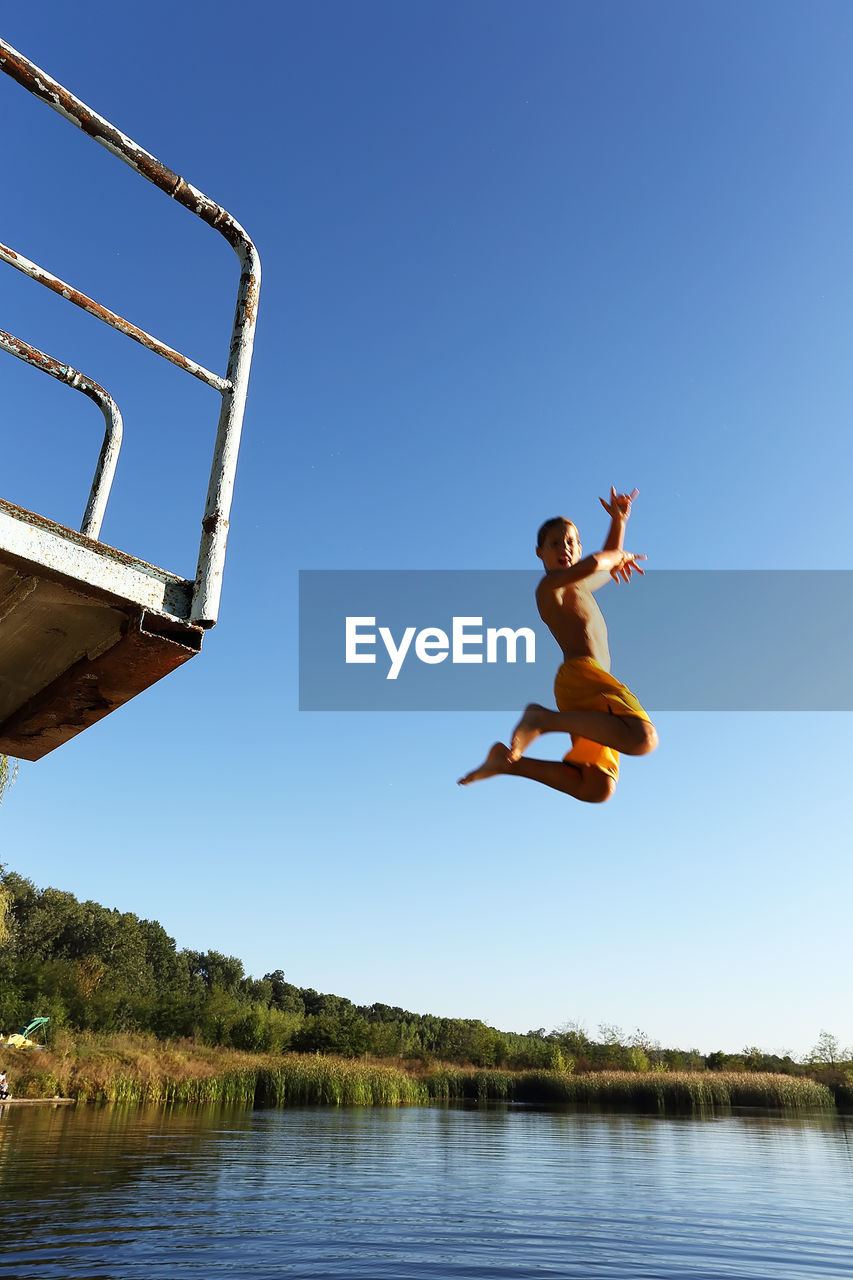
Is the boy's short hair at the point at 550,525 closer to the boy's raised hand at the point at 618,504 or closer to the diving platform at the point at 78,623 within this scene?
the boy's raised hand at the point at 618,504

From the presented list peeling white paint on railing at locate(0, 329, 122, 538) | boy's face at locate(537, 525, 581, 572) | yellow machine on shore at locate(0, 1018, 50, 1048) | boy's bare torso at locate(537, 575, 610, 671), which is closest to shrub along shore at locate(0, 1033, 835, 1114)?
yellow machine on shore at locate(0, 1018, 50, 1048)

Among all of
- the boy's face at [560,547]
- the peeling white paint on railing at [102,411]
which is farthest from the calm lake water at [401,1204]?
the peeling white paint on railing at [102,411]

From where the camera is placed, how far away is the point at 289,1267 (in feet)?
34.0

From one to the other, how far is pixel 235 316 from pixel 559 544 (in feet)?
6.90

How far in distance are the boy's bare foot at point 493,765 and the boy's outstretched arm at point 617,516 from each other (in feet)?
3.86

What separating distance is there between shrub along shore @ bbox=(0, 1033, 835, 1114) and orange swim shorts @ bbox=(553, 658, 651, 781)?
36.7 m

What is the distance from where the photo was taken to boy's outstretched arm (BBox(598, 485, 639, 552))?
4418mm

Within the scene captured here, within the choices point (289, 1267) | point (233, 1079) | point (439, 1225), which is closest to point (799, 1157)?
point (439, 1225)

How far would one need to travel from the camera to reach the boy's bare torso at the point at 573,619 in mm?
4355

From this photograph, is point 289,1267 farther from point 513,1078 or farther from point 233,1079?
point 513,1078

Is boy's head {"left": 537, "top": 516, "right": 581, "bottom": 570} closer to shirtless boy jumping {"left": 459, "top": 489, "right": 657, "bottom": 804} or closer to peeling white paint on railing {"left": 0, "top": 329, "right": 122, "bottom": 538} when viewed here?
shirtless boy jumping {"left": 459, "top": 489, "right": 657, "bottom": 804}

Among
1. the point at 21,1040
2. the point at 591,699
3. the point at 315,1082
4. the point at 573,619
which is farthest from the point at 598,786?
the point at 21,1040

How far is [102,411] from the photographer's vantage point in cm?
314

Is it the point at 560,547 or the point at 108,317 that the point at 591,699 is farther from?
the point at 108,317
